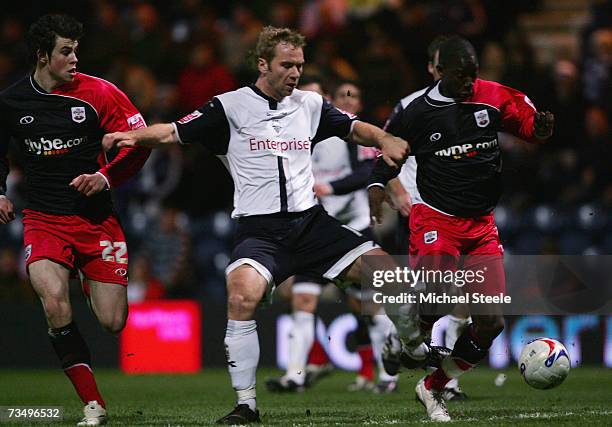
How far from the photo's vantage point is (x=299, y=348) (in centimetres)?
995

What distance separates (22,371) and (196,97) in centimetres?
409

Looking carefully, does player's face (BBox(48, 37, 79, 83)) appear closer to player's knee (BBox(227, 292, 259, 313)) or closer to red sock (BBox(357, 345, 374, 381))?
player's knee (BBox(227, 292, 259, 313))

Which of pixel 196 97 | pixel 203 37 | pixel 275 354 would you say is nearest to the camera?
pixel 275 354

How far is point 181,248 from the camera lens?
13.5 metres

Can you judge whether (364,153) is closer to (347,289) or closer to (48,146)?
(347,289)

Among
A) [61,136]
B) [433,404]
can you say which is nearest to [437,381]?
[433,404]

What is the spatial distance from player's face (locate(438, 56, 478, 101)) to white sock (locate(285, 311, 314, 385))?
3.15 m

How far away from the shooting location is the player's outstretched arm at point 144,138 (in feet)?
21.9

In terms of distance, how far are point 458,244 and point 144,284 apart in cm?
681

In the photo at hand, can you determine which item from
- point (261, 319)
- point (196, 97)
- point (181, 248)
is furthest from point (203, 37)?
point (261, 319)

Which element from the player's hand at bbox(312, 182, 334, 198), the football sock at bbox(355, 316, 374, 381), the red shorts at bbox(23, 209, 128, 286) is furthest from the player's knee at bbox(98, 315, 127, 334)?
the football sock at bbox(355, 316, 374, 381)

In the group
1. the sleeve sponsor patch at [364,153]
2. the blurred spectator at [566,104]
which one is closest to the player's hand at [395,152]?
the sleeve sponsor patch at [364,153]

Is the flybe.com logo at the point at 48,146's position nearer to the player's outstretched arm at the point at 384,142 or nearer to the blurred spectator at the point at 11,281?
the player's outstretched arm at the point at 384,142

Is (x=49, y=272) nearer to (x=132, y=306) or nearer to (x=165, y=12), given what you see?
(x=132, y=306)
